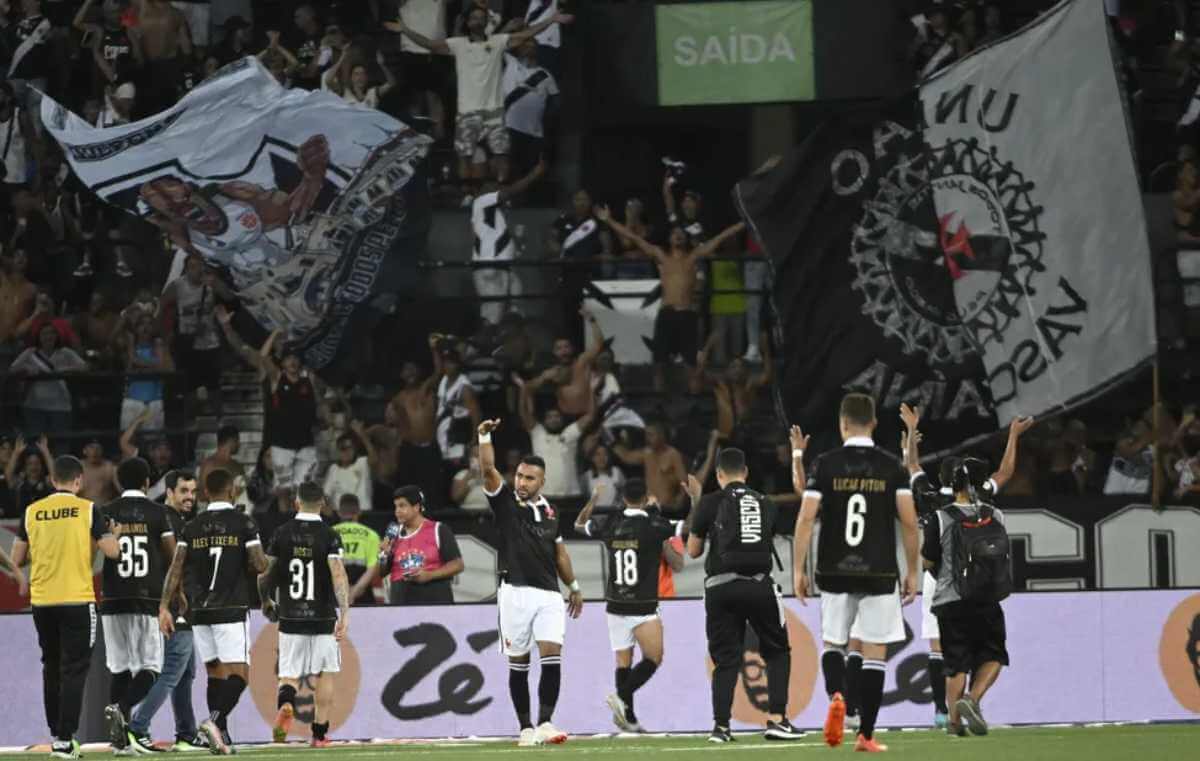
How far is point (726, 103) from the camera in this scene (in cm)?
2778

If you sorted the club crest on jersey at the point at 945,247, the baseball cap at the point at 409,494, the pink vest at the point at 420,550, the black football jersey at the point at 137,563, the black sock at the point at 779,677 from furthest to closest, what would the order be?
the club crest on jersey at the point at 945,247
the pink vest at the point at 420,550
the baseball cap at the point at 409,494
the black football jersey at the point at 137,563
the black sock at the point at 779,677

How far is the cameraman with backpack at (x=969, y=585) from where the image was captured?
1648cm

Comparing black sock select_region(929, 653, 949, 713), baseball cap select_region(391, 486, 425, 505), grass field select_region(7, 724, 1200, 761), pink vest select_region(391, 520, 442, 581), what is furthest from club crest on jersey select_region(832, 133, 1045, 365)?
baseball cap select_region(391, 486, 425, 505)

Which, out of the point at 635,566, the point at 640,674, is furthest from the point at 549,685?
the point at 635,566

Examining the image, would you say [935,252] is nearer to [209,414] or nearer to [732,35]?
[732,35]

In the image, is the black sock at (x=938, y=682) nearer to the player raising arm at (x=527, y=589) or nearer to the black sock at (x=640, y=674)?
the black sock at (x=640, y=674)

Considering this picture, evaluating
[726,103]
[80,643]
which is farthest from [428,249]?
[80,643]

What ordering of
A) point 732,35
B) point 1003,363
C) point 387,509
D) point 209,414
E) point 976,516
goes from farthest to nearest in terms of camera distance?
point 732,35
point 209,414
point 387,509
point 1003,363
point 976,516

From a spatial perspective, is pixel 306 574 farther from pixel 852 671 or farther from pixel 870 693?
pixel 870 693

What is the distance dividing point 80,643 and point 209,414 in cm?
886

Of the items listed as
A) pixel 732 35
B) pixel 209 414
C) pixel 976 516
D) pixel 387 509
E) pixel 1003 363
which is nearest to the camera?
pixel 976 516

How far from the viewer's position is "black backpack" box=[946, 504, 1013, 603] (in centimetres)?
1647

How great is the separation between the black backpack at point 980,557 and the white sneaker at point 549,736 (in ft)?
10.4

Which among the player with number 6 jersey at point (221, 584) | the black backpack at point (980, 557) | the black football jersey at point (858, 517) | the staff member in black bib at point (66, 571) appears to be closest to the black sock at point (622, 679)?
the player with number 6 jersey at point (221, 584)
